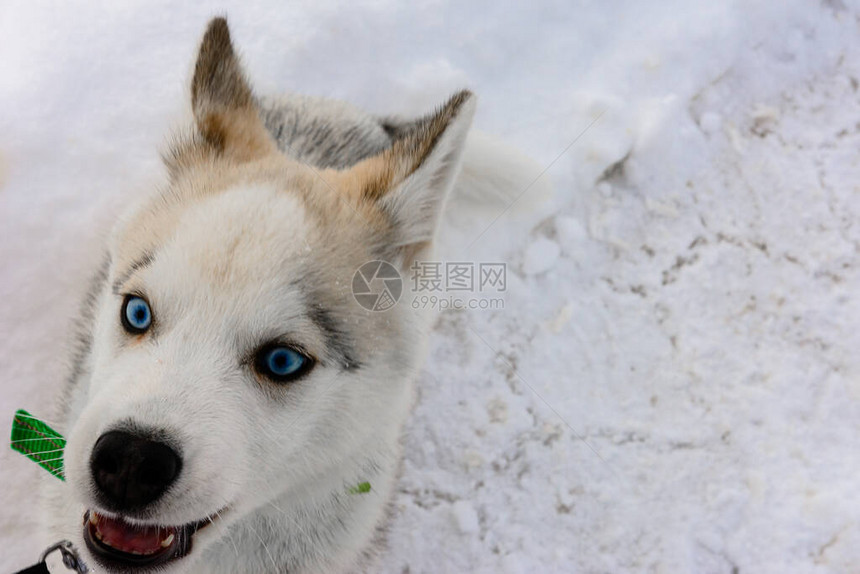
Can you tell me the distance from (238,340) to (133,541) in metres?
0.46

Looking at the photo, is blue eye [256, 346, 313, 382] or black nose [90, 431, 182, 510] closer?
black nose [90, 431, 182, 510]

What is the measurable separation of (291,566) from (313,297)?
0.79m

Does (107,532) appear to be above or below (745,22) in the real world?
below

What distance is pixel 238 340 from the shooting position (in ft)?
4.09

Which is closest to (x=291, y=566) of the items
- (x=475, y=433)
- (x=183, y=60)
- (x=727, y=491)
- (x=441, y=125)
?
(x=475, y=433)

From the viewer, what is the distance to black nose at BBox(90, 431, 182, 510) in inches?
43.3

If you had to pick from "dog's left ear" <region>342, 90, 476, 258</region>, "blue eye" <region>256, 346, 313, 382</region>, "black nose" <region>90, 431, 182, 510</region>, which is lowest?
"black nose" <region>90, 431, 182, 510</region>

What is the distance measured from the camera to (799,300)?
2.64 m

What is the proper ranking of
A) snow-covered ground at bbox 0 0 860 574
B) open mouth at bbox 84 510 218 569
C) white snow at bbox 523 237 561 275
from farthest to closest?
white snow at bbox 523 237 561 275 → snow-covered ground at bbox 0 0 860 574 → open mouth at bbox 84 510 218 569

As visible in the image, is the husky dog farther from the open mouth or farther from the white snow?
the white snow

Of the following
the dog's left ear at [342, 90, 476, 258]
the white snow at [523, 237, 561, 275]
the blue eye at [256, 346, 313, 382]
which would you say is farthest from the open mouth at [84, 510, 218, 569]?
the white snow at [523, 237, 561, 275]

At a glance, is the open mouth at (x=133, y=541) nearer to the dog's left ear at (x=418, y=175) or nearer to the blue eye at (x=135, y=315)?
the blue eye at (x=135, y=315)

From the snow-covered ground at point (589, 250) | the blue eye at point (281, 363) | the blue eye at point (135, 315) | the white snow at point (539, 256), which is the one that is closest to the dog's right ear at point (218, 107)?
the blue eye at point (135, 315)

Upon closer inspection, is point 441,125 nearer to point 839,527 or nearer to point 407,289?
point 407,289
